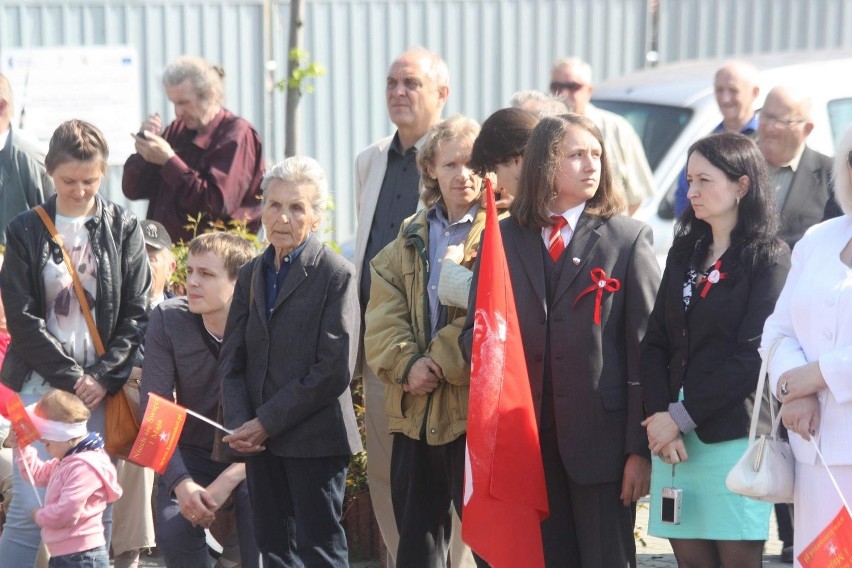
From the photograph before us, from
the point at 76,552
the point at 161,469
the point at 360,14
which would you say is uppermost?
the point at 360,14

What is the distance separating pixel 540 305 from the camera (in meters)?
4.82

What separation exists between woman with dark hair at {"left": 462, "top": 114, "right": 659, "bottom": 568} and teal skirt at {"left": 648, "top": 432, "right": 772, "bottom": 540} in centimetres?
14

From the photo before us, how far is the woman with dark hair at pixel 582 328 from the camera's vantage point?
472 cm

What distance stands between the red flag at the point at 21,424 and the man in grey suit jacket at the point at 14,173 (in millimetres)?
2357

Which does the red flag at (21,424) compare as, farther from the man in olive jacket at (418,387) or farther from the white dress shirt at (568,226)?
the white dress shirt at (568,226)

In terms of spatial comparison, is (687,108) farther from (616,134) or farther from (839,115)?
(616,134)

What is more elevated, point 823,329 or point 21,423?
point 823,329

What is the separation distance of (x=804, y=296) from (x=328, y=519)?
200 cm

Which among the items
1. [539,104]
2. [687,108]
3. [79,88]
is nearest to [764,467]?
[539,104]

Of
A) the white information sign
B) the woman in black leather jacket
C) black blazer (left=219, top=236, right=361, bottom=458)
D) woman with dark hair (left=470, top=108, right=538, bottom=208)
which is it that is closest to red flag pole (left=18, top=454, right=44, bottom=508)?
the woman in black leather jacket

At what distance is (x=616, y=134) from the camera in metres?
7.83

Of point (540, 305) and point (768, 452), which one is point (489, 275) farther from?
point (768, 452)

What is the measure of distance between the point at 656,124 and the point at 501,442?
15.6ft

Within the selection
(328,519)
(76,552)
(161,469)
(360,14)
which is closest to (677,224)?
(328,519)
